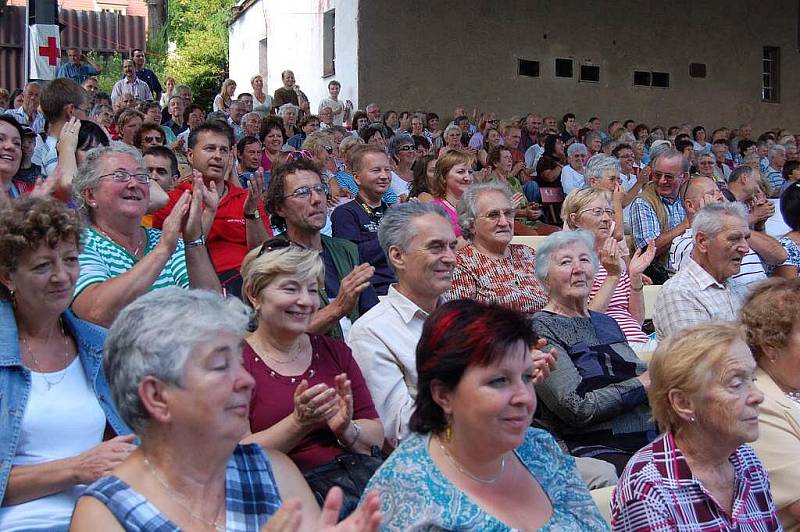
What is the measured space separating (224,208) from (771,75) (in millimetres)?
17306

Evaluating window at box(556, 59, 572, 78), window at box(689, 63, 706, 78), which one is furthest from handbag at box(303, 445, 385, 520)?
window at box(689, 63, 706, 78)

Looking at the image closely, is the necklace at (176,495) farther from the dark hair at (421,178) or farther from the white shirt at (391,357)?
the dark hair at (421,178)

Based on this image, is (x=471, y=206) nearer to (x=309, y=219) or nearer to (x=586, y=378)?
(x=309, y=219)

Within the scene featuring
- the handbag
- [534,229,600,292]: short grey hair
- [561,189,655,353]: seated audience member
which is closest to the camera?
the handbag

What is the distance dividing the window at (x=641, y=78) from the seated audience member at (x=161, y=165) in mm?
14494

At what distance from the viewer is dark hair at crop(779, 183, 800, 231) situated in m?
5.51

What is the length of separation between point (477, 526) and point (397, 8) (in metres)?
14.6

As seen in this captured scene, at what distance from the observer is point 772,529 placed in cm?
274

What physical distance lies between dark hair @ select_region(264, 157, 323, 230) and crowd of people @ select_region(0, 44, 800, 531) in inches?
0.6

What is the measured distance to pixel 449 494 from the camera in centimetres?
229

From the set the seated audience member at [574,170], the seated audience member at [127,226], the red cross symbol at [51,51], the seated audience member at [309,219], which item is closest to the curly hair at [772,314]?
the seated audience member at [309,219]

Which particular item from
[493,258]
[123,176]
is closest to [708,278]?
[493,258]

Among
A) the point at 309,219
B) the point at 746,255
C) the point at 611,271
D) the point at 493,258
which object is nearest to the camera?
the point at 309,219

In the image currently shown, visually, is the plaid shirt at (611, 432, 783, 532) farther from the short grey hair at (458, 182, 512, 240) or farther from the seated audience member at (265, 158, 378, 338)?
the short grey hair at (458, 182, 512, 240)
